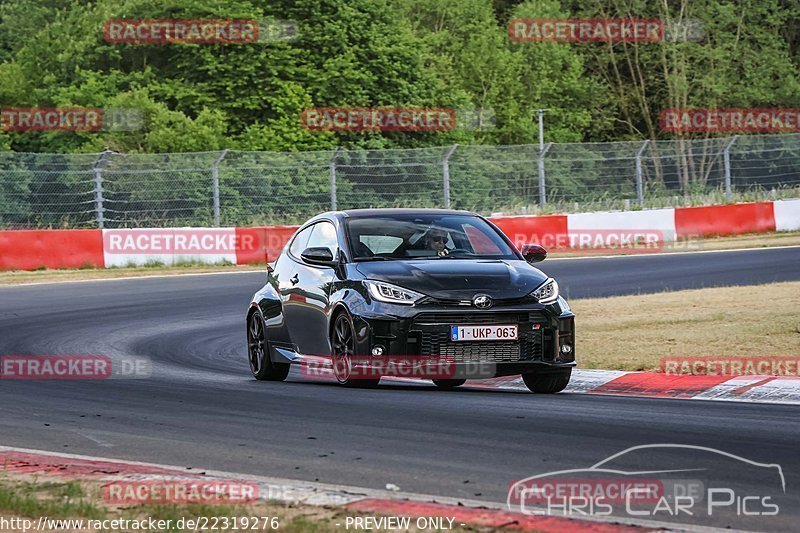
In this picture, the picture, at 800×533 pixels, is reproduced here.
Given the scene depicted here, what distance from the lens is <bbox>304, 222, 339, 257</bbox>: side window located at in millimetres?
11509

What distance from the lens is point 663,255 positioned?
27219mm

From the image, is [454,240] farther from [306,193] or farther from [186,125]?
[186,125]

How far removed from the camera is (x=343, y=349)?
10812 mm

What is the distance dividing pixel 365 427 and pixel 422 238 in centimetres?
294

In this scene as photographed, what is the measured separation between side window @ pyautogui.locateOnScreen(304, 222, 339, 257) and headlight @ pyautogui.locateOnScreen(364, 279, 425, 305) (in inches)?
36.8

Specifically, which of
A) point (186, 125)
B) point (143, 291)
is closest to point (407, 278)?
point (143, 291)

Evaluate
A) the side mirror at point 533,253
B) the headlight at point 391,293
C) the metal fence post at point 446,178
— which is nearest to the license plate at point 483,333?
the headlight at point 391,293

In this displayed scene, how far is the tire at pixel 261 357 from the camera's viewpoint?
1231cm

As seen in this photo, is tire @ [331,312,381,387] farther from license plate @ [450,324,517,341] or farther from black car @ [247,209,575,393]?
license plate @ [450,324,517,341]

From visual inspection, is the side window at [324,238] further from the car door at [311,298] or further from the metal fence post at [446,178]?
the metal fence post at [446,178]

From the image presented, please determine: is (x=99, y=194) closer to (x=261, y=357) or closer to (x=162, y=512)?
(x=261, y=357)

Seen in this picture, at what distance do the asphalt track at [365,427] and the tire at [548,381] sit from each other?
18 cm

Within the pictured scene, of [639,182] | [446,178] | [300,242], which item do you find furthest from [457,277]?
[639,182]

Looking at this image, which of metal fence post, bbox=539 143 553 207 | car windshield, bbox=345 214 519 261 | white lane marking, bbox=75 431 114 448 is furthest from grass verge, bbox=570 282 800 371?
metal fence post, bbox=539 143 553 207
